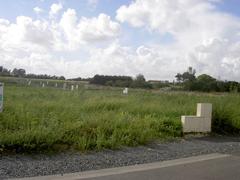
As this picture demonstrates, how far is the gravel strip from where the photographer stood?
7.72 meters

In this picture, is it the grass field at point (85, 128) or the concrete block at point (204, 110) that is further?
the concrete block at point (204, 110)

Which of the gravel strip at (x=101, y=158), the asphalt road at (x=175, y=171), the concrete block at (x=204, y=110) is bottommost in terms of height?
the asphalt road at (x=175, y=171)

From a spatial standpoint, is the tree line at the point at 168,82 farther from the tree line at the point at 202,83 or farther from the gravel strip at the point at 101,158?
the gravel strip at the point at 101,158

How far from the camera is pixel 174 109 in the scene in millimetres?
15859

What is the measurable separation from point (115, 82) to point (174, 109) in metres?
65.4

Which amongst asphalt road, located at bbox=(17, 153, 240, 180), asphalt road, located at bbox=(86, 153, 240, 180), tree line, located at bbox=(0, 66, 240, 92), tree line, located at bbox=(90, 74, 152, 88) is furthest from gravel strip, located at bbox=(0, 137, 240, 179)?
tree line, located at bbox=(90, 74, 152, 88)

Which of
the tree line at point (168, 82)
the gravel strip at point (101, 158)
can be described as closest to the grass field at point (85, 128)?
the gravel strip at point (101, 158)

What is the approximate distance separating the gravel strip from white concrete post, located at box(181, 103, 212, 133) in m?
1.09

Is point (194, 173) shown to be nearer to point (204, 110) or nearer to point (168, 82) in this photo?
point (204, 110)

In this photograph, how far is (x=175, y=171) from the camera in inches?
322

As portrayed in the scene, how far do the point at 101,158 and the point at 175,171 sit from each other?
1780mm

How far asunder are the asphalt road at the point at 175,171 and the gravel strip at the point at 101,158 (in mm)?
356

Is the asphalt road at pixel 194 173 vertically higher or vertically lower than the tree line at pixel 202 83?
lower

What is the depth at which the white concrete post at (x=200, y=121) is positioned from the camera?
1320 cm
